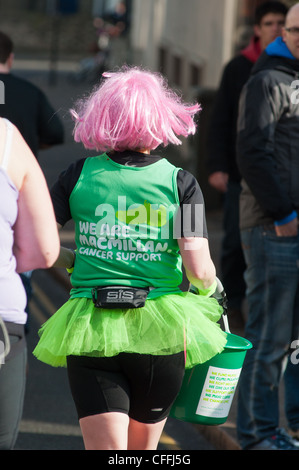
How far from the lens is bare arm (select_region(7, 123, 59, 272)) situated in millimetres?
2820

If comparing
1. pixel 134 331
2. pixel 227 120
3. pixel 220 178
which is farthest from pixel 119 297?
pixel 227 120

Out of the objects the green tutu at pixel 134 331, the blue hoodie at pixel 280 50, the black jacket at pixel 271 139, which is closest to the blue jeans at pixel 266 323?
the black jacket at pixel 271 139

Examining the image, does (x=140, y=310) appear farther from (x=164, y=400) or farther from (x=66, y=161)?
(x=66, y=161)

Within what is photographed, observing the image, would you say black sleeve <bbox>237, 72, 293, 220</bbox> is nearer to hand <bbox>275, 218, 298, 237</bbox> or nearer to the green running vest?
hand <bbox>275, 218, 298, 237</bbox>

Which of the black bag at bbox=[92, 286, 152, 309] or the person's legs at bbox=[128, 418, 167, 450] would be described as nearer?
the black bag at bbox=[92, 286, 152, 309]

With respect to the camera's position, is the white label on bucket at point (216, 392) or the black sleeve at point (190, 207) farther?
the white label on bucket at point (216, 392)

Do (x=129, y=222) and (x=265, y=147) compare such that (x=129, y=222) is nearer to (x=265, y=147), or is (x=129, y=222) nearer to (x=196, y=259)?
(x=196, y=259)

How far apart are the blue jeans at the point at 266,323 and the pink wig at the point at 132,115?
1488mm

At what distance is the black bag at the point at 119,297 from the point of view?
10.2 ft

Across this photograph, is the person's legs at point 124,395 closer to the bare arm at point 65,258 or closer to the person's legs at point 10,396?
the person's legs at point 10,396

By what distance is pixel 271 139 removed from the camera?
445cm

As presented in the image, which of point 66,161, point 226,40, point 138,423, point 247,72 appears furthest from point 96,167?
point 66,161

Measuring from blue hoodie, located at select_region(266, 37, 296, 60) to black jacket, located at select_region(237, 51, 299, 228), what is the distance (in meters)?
0.02

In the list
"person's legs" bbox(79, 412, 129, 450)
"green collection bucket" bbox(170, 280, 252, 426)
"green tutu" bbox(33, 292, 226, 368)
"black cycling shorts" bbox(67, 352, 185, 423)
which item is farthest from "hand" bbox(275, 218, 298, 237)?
"person's legs" bbox(79, 412, 129, 450)
